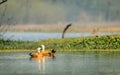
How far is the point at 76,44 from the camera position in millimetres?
55375

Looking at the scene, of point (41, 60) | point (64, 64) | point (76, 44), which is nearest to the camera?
point (64, 64)

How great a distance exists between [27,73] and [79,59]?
392 inches

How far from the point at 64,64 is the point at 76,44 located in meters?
15.4

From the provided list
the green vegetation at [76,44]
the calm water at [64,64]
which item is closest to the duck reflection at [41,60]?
the calm water at [64,64]

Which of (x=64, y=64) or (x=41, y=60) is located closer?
(x=64, y=64)

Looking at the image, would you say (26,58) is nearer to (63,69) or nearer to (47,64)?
(47,64)

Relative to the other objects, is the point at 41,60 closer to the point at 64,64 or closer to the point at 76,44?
the point at 64,64

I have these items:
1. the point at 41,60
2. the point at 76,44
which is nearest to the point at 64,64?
the point at 41,60

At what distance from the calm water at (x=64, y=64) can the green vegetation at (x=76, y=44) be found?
4580 mm

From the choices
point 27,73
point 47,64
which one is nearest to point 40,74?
point 27,73

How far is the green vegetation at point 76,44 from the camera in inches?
2132

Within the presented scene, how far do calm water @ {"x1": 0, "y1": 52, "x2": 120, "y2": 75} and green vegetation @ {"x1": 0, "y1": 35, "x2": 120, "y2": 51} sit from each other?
458 cm

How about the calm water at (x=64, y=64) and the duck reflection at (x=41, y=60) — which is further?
the duck reflection at (x=41, y=60)

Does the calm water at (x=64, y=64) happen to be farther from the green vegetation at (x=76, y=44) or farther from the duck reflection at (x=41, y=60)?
the green vegetation at (x=76, y=44)
